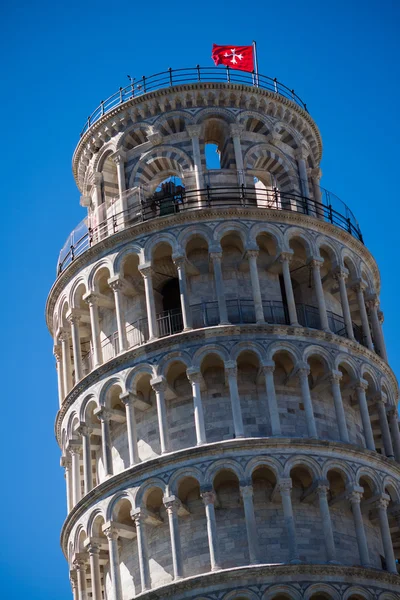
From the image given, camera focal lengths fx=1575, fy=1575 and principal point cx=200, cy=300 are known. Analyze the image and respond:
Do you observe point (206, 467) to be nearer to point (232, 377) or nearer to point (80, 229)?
point (232, 377)

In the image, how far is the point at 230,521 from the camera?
52.5 m

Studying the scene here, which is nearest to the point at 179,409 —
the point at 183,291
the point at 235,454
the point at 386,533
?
the point at 235,454

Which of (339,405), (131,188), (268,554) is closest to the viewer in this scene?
(268,554)

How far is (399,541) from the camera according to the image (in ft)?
188

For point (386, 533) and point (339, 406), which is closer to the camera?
point (386, 533)

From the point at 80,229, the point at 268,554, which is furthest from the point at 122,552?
the point at 80,229

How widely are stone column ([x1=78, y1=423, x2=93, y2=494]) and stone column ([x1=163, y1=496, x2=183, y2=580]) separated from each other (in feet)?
14.7

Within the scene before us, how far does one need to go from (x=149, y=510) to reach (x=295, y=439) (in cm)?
551

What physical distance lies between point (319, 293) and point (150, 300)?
616 cm

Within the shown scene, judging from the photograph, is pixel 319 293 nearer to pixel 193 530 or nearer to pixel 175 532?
pixel 193 530

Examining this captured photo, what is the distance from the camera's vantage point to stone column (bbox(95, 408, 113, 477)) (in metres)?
55.1

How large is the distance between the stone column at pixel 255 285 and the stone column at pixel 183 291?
2356mm

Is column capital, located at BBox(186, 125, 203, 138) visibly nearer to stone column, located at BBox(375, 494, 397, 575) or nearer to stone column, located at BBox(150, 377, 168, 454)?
stone column, located at BBox(150, 377, 168, 454)

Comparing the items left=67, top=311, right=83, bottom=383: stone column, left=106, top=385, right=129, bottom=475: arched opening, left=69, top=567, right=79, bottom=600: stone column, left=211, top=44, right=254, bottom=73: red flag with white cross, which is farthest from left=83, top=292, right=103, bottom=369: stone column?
left=211, top=44, right=254, bottom=73: red flag with white cross
